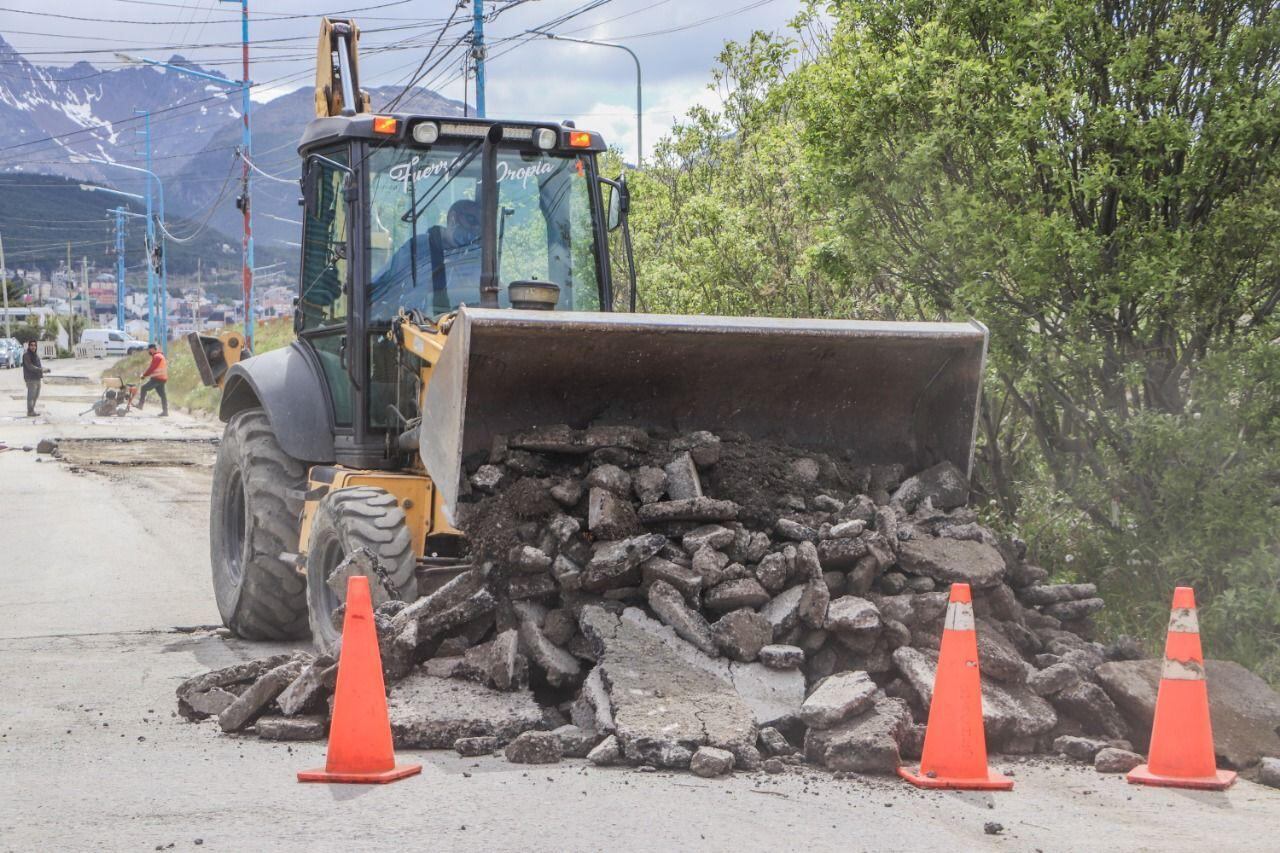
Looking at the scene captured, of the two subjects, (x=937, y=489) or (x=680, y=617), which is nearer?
(x=680, y=617)

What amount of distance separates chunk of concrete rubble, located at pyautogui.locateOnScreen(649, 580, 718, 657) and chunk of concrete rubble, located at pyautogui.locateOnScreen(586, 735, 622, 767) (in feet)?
2.64

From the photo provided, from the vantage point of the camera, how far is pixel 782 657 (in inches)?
233

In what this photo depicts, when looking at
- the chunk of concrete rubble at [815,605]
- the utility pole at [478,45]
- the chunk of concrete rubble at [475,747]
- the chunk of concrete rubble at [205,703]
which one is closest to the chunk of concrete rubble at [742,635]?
the chunk of concrete rubble at [815,605]

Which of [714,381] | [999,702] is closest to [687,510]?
[714,381]

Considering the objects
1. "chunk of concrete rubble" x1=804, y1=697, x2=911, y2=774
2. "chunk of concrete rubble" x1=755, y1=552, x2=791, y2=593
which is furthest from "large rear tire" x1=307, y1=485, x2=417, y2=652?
"chunk of concrete rubble" x1=804, y1=697, x2=911, y2=774

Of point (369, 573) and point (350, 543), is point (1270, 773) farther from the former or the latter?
point (350, 543)

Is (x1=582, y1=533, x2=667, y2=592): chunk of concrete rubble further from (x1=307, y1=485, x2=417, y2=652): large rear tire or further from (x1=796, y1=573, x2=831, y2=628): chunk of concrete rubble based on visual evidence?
(x1=307, y1=485, x2=417, y2=652): large rear tire

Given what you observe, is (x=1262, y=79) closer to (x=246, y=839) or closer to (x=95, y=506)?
(x=246, y=839)

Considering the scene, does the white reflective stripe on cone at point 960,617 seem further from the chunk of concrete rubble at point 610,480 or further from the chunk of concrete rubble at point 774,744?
the chunk of concrete rubble at point 610,480

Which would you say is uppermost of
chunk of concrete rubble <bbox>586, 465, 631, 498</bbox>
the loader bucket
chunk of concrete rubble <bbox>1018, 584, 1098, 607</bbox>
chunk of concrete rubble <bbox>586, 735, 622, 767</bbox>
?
the loader bucket

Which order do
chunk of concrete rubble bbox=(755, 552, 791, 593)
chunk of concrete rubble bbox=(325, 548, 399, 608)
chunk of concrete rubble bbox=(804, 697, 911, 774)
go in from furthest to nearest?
chunk of concrete rubble bbox=(325, 548, 399, 608), chunk of concrete rubble bbox=(755, 552, 791, 593), chunk of concrete rubble bbox=(804, 697, 911, 774)

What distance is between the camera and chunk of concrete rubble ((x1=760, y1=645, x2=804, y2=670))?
5934 millimetres

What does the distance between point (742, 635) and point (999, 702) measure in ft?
3.70

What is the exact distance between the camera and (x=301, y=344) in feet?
29.4
